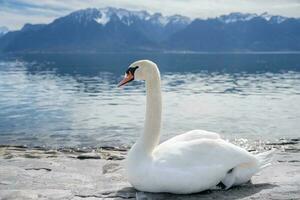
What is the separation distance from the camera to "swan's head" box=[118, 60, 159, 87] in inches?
337

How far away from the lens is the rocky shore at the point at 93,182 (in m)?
8.41

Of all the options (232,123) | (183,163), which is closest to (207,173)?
(183,163)

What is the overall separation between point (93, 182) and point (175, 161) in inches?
89.2

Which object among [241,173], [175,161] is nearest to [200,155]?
[175,161]

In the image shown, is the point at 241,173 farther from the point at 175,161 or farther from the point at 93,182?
the point at 93,182

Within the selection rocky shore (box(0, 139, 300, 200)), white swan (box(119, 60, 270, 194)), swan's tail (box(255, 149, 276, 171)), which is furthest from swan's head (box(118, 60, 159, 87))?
swan's tail (box(255, 149, 276, 171))

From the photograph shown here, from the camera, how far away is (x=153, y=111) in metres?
8.74

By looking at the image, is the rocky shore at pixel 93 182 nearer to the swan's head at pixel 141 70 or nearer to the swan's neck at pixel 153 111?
the swan's neck at pixel 153 111

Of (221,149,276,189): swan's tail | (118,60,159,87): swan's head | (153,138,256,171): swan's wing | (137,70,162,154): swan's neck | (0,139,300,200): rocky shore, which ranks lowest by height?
(0,139,300,200): rocky shore

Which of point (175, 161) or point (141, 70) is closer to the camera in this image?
point (175, 161)

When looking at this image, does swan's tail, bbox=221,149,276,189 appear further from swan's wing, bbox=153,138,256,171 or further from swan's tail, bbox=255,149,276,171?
Result: swan's wing, bbox=153,138,256,171

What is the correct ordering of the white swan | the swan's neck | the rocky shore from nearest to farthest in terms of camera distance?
the white swan → the rocky shore → the swan's neck

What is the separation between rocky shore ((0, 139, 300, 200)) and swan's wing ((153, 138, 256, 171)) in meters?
0.52

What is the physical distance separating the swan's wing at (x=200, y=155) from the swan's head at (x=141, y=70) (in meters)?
1.29
